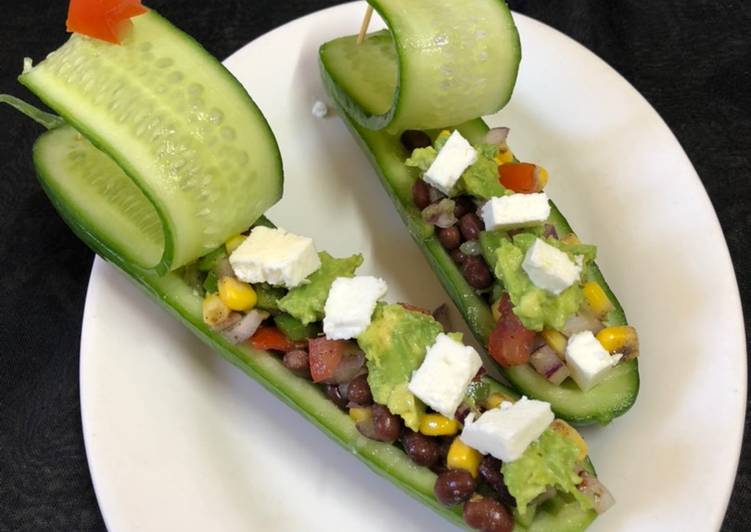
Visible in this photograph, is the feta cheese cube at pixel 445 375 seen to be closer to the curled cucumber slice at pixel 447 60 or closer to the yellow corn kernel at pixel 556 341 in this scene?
the yellow corn kernel at pixel 556 341

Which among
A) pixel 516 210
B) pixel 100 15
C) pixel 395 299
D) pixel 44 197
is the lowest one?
pixel 395 299

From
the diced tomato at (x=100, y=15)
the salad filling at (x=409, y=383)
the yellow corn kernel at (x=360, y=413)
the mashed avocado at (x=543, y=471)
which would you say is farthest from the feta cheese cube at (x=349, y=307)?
the diced tomato at (x=100, y=15)

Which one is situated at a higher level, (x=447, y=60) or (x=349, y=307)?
(x=447, y=60)

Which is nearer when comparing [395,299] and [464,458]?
[464,458]

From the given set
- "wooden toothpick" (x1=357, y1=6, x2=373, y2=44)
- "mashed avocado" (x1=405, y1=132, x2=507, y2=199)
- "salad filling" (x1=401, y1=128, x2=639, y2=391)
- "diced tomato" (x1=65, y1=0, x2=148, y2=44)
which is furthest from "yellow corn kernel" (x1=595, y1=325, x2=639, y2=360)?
"diced tomato" (x1=65, y1=0, x2=148, y2=44)

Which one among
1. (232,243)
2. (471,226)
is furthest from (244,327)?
(471,226)

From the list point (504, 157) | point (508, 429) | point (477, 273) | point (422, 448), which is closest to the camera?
point (508, 429)

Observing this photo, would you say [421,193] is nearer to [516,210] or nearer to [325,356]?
[516,210]

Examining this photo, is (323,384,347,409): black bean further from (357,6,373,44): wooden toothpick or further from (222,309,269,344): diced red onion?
(357,6,373,44): wooden toothpick
